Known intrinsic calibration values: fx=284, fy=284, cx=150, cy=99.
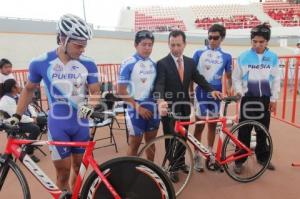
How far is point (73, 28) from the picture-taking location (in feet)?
7.34

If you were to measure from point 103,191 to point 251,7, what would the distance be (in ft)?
106

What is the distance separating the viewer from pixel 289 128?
18.9 ft

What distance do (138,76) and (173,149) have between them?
90 cm

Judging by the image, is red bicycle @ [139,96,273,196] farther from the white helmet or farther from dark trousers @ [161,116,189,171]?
the white helmet

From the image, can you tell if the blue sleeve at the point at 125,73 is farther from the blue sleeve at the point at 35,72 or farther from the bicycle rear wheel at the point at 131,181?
the bicycle rear wheel at the point at 131,181

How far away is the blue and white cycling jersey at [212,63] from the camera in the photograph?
12.3 feet

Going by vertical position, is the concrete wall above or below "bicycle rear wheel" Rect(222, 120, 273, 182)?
above

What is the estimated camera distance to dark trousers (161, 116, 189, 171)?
313 centimetres

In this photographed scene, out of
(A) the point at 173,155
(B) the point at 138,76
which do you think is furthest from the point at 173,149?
(B) the point at 138,76

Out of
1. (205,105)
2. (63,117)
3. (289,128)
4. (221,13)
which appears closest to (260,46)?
(205,105)

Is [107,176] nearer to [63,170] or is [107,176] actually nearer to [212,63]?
[63,170]

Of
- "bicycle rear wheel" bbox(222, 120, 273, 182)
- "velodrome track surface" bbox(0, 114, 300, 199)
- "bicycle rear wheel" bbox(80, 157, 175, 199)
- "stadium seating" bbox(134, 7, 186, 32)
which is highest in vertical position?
"stadium seating" bbox(134, 7, 186, 32)

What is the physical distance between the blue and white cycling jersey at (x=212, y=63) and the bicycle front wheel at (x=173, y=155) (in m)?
1.09

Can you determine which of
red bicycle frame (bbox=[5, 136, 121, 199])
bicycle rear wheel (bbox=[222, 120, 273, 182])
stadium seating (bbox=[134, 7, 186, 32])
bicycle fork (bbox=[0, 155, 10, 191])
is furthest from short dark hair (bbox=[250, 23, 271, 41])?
stadium seating (bbox=[134, 7, 186, 32])
